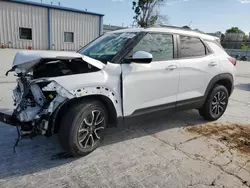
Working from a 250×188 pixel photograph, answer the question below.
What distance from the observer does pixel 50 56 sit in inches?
102

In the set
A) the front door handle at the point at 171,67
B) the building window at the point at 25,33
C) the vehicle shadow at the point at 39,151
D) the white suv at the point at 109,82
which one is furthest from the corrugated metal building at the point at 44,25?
the front door handle at the point at 171,67

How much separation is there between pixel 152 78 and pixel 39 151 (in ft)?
6.62

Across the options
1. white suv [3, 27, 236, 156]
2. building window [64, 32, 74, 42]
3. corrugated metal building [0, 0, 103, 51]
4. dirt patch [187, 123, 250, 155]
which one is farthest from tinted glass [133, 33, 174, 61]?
building window [64, 32, 74, 42]

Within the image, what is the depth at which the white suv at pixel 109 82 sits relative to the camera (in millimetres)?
2680

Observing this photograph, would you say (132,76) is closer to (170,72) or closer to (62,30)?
(170,72)

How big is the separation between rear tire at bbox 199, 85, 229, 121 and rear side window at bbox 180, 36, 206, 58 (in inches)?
34.8

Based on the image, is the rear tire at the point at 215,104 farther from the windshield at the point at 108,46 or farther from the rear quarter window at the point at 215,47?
the windshield at the point at 108,46

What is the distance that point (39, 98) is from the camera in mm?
2709

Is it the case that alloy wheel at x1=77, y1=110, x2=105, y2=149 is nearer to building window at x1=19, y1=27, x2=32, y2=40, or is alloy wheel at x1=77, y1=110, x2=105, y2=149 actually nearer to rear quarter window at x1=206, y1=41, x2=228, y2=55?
rear quarter window at x1=206, y1=41, x2=228, y2=55

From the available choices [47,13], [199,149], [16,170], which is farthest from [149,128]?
[47,13]

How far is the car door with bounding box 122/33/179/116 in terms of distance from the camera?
10.5ft

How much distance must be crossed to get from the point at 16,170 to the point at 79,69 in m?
1.48

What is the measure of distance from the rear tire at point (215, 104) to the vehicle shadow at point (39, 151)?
0.76m

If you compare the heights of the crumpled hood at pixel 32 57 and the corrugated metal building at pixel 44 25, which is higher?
the corrugated metal building at pixel 44 25
